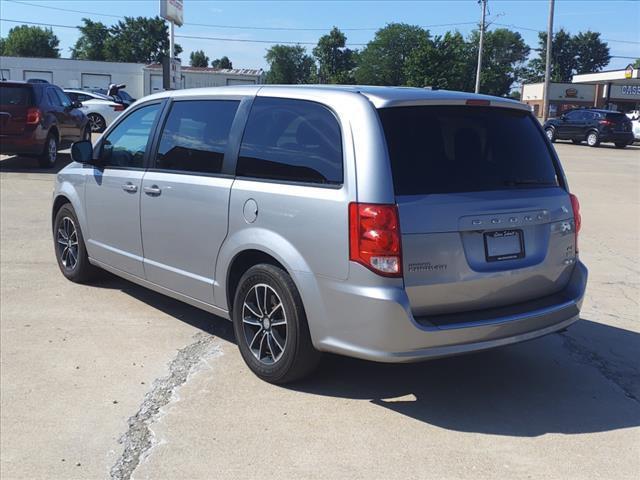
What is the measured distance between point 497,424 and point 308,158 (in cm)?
190

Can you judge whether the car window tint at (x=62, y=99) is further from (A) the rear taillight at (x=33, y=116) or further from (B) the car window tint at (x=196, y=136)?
(B) the car window tint at (x=196, y=136)

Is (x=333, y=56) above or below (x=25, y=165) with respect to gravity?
above

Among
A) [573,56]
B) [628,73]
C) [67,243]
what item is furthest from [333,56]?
[67,243]

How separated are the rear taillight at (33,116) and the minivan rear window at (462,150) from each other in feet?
39.5

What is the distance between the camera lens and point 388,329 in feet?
11.6

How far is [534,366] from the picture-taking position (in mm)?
4656

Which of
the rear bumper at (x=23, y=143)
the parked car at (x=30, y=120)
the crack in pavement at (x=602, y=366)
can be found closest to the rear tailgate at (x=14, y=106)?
the parked car at (x=30, y=120)

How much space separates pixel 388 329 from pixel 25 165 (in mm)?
14192

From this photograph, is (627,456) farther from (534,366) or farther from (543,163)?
(543,163)

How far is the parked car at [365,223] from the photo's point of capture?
11.8 feet

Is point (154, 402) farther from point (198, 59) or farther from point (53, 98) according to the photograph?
point (198, 59)

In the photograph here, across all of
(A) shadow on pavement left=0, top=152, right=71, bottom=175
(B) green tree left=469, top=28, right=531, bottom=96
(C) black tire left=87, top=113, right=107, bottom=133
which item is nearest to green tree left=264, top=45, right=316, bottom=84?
(B) green tree left=469, top=28, right=531, bottom=96

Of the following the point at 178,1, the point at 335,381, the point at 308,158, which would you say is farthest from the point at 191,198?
the point at 178,1

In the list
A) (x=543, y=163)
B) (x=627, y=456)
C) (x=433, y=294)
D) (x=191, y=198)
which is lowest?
(x=627, y=456)
